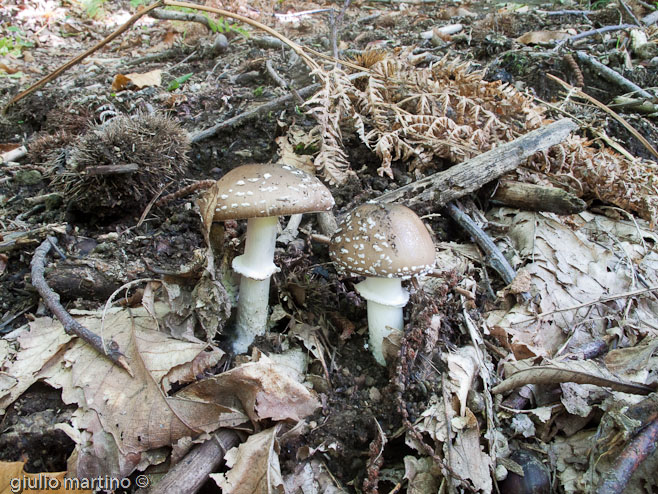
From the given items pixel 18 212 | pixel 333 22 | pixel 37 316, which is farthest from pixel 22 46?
pixel 37 316

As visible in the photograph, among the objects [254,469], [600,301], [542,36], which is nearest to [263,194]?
[254,469]

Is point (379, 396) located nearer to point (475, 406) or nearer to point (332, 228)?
point (475, 406)

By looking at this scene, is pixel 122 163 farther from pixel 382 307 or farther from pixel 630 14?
pixel 630 14

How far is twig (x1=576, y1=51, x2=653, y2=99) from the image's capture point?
532 cm

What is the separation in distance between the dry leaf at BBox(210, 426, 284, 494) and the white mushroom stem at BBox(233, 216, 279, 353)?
34.8 inches

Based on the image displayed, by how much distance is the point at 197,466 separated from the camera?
86.0 inches

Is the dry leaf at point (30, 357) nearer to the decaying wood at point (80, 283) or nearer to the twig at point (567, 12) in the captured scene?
the decaying wood at point (80, 283)

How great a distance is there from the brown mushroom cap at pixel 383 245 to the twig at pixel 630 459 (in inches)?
56.4


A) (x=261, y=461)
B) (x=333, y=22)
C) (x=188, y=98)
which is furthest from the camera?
(x=188, y=98)

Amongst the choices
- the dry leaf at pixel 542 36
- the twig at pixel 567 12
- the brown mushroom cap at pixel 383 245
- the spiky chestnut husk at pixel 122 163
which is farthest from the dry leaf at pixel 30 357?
the twig at pixel 567 12

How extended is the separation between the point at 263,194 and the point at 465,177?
2.02m

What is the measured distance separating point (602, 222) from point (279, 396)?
3.68 m

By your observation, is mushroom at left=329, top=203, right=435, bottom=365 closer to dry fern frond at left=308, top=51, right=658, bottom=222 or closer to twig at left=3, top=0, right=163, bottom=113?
dry fern frond at left=308, top=51, right=658, bottom=222

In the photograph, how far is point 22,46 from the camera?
838 centimetres
